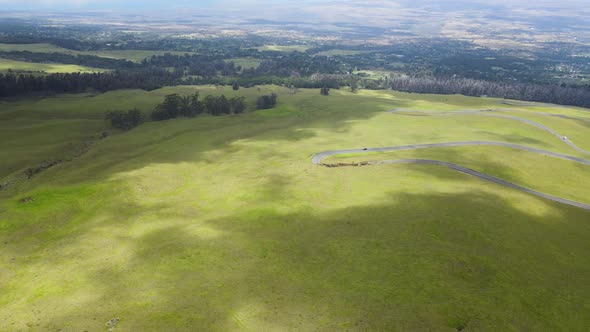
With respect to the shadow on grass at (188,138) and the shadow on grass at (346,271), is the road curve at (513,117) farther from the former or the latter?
the shadow on grass at (346,271)

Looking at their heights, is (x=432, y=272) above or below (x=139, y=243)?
above

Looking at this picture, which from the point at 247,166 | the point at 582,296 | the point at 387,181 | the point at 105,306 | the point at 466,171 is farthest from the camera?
the point at 247,166

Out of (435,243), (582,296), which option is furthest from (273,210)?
(582,296)

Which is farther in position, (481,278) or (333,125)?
(333,125)

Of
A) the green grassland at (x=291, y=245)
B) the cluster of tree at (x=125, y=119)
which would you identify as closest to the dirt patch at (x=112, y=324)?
the green grassland at (x=291, y=245)

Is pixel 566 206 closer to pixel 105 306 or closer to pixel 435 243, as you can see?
pixel 435 243

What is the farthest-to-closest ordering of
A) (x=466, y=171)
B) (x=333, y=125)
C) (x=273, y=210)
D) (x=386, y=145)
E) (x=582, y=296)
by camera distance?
(x=333, y=125)
(x=386, y=145)
(x=466, y=171)
(x=273, y=210)
(x=582, y=296)

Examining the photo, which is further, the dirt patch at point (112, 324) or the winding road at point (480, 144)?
the winding road at point (480, 144)
